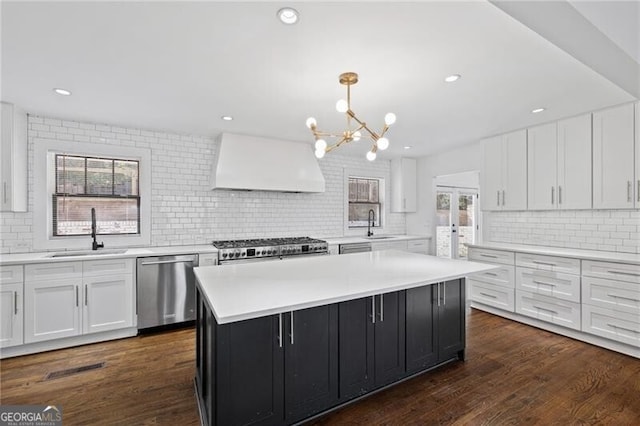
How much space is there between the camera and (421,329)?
243 centimetres

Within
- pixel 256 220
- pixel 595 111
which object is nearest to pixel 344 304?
pixel 256 220

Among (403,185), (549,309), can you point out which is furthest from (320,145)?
(403,185)

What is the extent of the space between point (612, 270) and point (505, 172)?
1706 millimetres

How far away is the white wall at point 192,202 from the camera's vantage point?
3.39 meters

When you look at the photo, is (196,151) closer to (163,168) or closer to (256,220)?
(163,168)

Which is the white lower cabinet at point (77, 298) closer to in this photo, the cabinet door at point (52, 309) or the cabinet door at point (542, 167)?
the cabinet door at point (52, 309)

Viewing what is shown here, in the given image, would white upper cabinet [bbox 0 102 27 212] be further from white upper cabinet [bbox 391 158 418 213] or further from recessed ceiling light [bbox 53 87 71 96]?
white upper cabinet [bbox 391 158 418 213]

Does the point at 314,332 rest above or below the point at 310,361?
above

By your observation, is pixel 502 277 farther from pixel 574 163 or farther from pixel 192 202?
pixel 192 202

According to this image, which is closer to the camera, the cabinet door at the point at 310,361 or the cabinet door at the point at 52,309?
the cabinet door at the point at 310,361

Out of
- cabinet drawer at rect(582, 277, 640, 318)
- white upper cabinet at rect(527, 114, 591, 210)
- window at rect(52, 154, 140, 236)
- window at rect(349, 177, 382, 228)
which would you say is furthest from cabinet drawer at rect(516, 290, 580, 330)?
window at rect(52, 154, 140, 236)

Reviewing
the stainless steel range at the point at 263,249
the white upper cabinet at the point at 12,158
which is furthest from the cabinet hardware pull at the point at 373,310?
the white upper cabinet at the point at 12,158

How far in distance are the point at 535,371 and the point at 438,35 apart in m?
2.81

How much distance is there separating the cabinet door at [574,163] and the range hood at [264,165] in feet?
10.1
